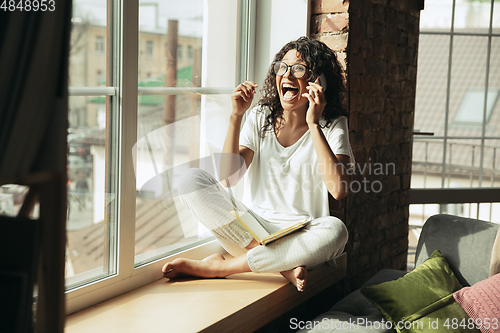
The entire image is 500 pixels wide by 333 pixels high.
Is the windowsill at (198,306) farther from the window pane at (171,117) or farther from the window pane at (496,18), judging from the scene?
the window pane at (496,18)

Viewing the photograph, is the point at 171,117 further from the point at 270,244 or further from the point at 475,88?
the point at 475,88

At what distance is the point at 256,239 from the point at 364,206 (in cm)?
83

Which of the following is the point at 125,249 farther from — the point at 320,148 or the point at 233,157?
the point at 320,148

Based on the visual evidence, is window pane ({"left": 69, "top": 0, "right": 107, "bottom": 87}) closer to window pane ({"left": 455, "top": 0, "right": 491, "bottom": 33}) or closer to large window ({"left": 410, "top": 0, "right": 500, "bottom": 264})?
large window ({"left": 410, "top": 0, "right": 500, "bottom": 264})

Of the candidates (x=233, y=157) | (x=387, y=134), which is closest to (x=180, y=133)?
(x=233, y=157)

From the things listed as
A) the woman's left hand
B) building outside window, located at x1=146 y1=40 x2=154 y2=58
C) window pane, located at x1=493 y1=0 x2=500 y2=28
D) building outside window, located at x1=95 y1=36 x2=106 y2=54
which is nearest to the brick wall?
the woman's left hand

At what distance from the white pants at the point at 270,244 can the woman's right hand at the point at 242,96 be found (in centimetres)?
29

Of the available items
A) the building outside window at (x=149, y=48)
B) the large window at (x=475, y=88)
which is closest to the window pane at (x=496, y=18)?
the large window at (x=475, y=88)

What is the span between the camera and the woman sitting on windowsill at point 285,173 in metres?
1.63

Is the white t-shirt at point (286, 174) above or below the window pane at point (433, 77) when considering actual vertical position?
below

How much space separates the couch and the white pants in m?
0.21

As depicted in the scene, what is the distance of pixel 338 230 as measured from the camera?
5.43 ft

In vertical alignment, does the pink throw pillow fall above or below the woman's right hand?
below

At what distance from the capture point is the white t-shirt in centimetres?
181
